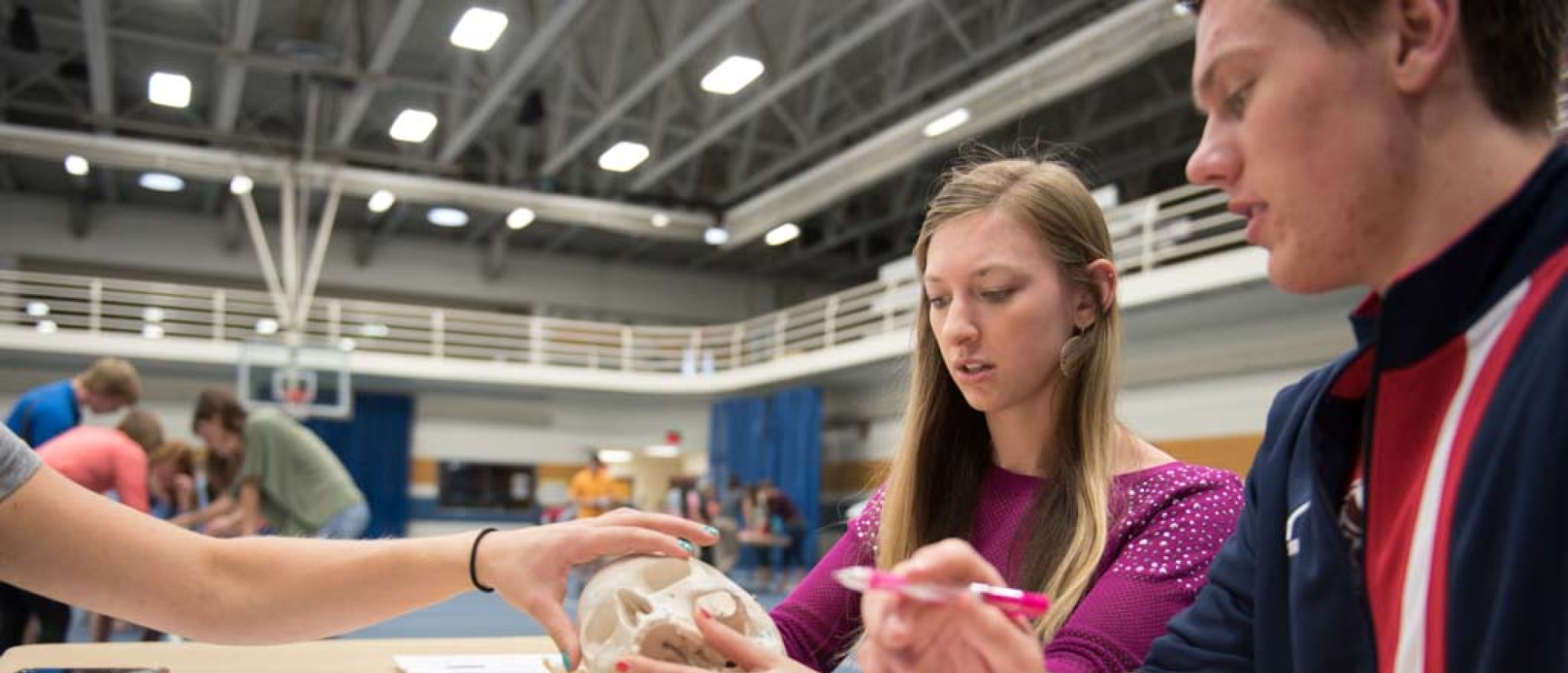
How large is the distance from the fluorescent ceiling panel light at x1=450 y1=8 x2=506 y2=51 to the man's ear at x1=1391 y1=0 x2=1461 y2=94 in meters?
10.9

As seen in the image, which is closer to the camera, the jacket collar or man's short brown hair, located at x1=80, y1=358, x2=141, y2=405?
the jacket collar

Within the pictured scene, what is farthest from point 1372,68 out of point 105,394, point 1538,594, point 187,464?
point 187,464

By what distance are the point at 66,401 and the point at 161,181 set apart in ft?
44.3

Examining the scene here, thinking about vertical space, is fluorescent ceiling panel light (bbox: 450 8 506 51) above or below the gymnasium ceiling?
below

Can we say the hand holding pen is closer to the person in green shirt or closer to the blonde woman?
the blonde woman

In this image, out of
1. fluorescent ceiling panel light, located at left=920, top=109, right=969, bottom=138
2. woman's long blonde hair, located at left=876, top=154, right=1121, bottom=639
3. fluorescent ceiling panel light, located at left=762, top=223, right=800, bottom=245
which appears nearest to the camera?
woman's long blonde hair, located at left=876, top=154, right=1121, bottom=639

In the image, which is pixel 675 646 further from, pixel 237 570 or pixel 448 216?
pixel 448 216

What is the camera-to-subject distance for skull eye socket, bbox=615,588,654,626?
54.4 inches

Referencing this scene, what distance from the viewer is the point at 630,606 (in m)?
1.41

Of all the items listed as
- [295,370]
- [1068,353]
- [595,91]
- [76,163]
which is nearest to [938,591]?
[1068,353]

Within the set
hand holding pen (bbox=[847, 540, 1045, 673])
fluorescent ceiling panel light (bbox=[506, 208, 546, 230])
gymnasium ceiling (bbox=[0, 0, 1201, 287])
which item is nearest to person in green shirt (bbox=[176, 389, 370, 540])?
hand holding pen (bbox=[847, 540, 1045, 673])

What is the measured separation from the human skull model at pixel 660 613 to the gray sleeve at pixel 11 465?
0.80 metres

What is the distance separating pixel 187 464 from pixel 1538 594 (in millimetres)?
8577

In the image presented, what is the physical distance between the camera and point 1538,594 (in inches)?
30.7
